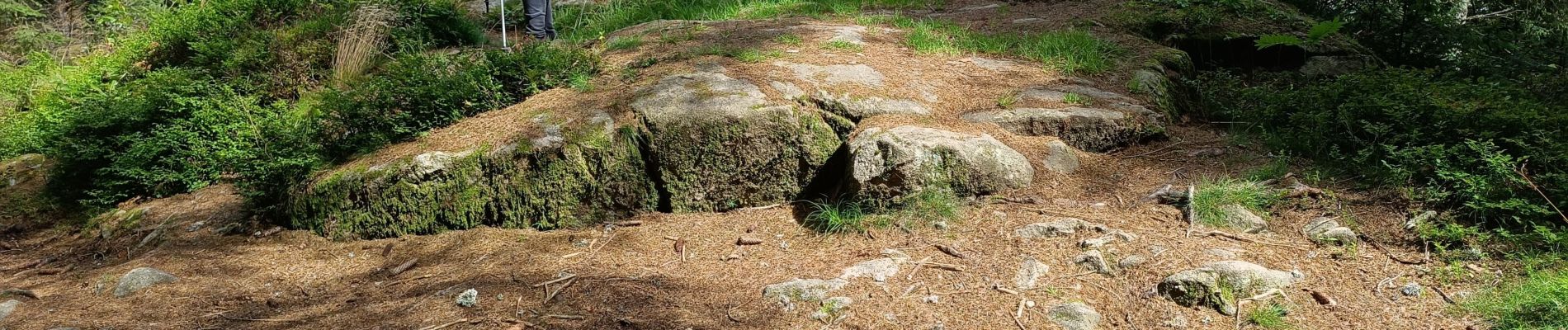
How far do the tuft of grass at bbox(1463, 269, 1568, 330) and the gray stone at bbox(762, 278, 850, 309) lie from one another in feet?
Answer: 7.54

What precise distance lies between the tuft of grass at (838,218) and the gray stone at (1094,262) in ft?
3.23

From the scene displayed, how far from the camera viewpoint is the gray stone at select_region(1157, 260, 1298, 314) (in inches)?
123

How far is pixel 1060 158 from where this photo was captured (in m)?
4.45

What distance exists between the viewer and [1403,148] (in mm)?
4086

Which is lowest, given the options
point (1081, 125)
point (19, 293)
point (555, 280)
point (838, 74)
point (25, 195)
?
point (25, 195)

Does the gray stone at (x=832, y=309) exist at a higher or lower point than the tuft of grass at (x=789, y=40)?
lower

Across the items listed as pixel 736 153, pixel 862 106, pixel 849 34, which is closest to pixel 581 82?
pixel 736 153

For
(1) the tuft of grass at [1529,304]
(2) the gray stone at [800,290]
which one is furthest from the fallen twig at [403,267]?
(1) the tuft of grass at [1529,304]

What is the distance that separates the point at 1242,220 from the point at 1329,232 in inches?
13.2

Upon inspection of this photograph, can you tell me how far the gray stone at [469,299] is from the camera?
3445mm

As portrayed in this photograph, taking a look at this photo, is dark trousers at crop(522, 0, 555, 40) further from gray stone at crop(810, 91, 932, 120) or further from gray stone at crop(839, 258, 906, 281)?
gray stone at crop(839, 258, 906, 281)

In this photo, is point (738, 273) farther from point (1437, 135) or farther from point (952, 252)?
point (1437, 135)

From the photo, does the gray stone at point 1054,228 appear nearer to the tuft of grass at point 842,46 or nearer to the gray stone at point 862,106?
the gray stone at point 862,106

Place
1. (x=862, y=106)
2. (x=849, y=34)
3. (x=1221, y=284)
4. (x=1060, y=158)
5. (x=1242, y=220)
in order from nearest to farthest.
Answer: (x=1221, y=284) → (x=1242, y=220) → (x=1060, y=158) → (x=862, y=106) → (x=849, y=34)
